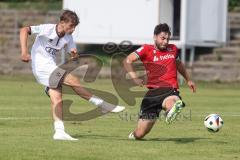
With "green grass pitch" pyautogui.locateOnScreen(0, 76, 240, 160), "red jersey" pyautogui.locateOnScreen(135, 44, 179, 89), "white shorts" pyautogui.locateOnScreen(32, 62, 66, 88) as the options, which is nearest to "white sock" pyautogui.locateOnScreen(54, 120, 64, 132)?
"green grass pitch" pyautogui.locateOnScreen(0, 76, 240, 160)

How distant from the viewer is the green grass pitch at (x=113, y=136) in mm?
11945

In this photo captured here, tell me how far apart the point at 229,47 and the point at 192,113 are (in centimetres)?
2001

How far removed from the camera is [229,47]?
132ft

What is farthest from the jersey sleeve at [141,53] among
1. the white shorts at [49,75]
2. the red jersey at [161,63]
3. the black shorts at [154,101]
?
the white shorts at [49,75]

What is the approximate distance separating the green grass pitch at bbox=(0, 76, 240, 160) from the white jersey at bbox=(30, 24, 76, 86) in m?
1.11

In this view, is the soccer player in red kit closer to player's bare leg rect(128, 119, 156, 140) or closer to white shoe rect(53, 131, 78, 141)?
player's bare leg rect(128, 119, 156, 140)

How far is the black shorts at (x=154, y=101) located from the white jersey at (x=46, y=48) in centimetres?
158

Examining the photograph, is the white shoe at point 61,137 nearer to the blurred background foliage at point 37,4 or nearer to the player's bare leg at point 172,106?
the player's bare leg at point 172,106

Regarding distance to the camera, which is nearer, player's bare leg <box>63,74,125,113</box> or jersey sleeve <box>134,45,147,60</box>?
jersey sleeve <box>134,45,147,60</box>

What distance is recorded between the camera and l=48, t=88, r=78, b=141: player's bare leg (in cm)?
1361

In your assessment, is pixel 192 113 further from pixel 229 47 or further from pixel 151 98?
pixel 229 47

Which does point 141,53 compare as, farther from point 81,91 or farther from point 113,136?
point 113,136

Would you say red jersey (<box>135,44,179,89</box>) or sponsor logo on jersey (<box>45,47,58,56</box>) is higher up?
sponsor logo on jersey (<box>45,47,58,56</box>)

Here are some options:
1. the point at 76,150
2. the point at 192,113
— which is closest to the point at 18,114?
the point at 192,113
